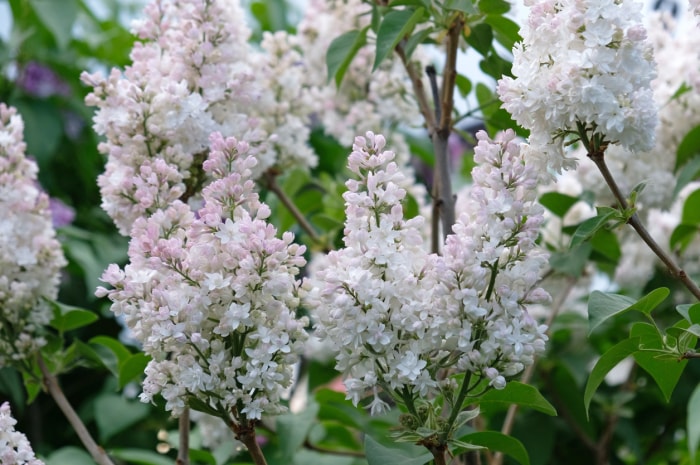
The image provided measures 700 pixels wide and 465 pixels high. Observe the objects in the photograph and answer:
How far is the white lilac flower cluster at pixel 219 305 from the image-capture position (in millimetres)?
858

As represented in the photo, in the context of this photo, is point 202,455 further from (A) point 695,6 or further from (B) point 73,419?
(A) point 695,6

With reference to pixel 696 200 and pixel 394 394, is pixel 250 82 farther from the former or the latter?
pixel 696 200

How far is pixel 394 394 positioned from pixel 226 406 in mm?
158

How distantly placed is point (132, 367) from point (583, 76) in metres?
0.71

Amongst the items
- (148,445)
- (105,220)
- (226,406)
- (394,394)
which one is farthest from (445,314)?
(105,220)

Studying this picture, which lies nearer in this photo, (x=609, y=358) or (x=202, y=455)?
(x=609, y=358)

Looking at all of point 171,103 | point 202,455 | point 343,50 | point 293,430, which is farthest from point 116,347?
point 343,50

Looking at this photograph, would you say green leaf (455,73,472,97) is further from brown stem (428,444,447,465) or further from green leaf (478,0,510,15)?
brown stem (428,444,447,465)

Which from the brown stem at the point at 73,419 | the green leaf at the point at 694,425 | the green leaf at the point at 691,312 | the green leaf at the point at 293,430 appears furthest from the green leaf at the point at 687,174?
the brown stem at the point at 73,419

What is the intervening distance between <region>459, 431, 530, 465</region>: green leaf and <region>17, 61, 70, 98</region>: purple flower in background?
7.03ft

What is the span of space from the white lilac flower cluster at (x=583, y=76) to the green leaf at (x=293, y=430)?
0.74 meters

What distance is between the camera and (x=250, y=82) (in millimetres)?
1251

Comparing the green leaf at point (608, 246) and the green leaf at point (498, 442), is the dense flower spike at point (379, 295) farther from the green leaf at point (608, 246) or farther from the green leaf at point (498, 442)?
the green leaf at point (608, 246)

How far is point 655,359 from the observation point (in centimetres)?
95
